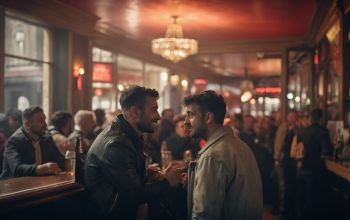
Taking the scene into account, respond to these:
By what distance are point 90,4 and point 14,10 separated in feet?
4.33

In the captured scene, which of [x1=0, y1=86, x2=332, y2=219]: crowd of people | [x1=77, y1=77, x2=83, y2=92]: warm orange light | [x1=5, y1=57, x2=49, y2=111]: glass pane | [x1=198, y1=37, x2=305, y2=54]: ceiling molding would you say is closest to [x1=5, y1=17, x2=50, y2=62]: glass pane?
[x1=5, y1=57, x2=49, y2=111]: glass pane

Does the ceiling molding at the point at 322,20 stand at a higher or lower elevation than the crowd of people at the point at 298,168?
higher

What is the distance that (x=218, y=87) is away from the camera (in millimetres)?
27906

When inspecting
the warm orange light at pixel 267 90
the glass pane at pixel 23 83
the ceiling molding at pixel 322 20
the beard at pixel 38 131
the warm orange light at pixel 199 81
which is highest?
the ceiling molding at pixel 322 20

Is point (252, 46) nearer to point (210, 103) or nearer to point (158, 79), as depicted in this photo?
point (158, 79)

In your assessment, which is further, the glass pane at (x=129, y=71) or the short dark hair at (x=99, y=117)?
the glass pane at (x=129, y=71)

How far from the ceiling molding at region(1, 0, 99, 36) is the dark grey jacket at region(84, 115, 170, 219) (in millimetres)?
5119

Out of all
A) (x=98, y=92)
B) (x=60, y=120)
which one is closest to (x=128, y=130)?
(x=60, y=120)

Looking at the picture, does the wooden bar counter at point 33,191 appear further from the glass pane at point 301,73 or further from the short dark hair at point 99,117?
the glass pane at point 301,73

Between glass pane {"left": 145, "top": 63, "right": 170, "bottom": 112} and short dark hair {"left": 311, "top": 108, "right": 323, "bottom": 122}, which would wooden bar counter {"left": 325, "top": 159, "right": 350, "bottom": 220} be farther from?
glass pane {"left": 145, "top": 63, "right": 170, "bottom": 112}

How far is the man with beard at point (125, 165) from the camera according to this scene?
2.68 metres

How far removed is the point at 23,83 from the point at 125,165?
6262mm

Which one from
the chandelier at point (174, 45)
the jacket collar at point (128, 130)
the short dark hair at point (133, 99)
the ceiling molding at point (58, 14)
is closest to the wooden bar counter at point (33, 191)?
the jacket collar at point (128, 130)

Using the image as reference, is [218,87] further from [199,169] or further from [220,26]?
[199,169]
